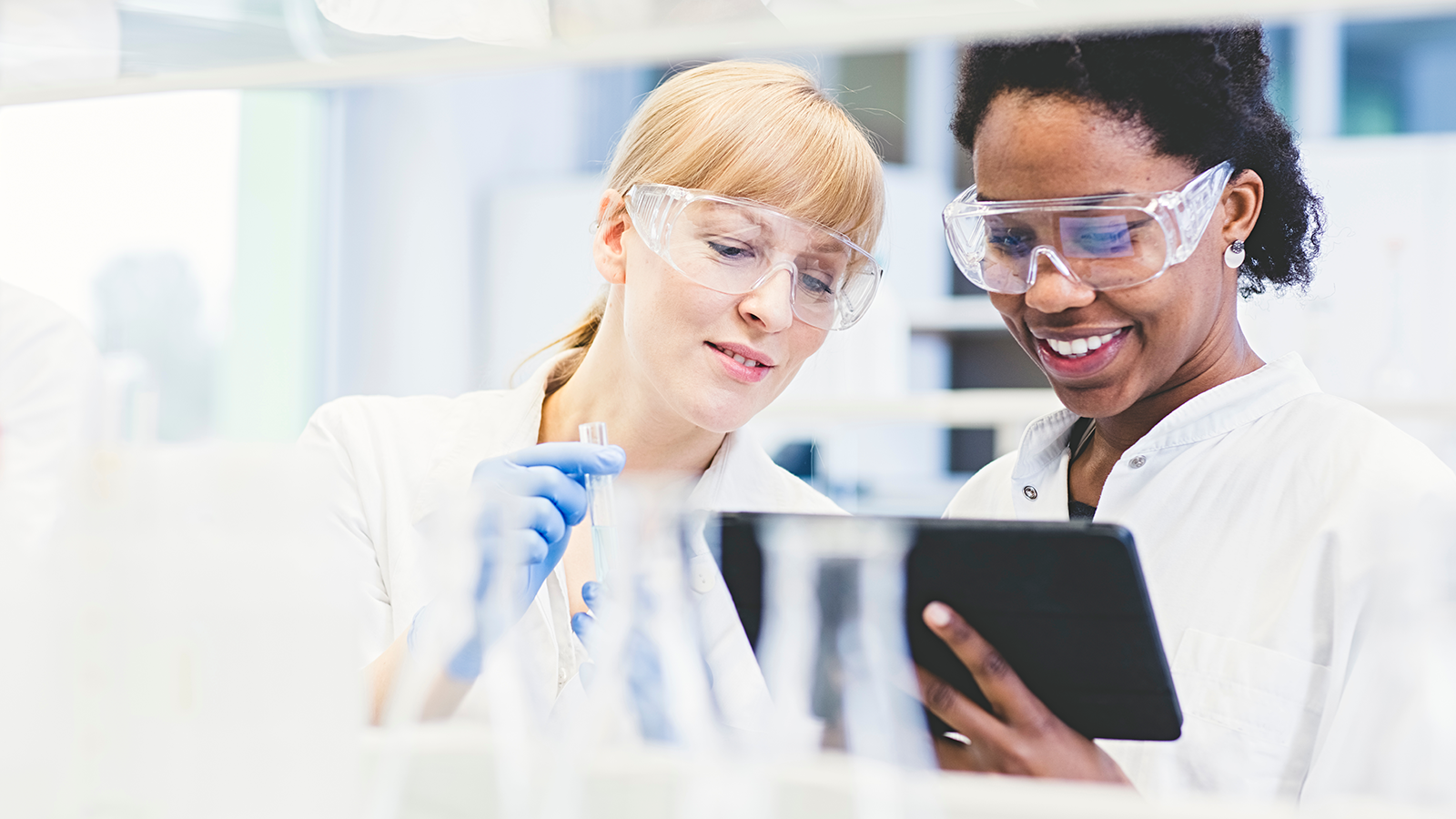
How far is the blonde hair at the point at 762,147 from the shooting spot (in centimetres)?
138

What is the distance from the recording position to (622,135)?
160 cm

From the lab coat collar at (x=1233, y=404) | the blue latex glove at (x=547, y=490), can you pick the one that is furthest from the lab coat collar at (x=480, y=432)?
the lab coat collar at (x=1233, y=404)

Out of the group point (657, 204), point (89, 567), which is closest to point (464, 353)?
point (657, 204)

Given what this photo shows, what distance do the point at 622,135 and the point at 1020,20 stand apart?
3.39 feet

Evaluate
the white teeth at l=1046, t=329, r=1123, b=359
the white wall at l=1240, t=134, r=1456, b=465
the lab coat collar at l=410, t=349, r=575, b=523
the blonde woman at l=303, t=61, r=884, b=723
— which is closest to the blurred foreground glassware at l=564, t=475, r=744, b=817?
the blonde woman at l=303, t=61, r=884, b=723

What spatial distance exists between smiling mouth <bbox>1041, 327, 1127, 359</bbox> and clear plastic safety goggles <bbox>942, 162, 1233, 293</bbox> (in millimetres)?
65

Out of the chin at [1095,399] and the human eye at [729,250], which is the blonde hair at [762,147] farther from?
the chin at [1095,399]

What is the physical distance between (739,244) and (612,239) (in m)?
0.27

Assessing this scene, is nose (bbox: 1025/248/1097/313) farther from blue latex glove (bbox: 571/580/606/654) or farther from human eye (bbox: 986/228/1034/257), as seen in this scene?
blue latex glove (bbox: 571/580/606/654)

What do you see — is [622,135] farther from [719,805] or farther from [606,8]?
[719,805]

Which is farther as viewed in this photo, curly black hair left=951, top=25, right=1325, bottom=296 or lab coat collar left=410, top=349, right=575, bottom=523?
lab coat collar left=410, top=349, right=575, bottom=523

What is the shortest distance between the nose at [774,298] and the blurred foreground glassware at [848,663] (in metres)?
0.67

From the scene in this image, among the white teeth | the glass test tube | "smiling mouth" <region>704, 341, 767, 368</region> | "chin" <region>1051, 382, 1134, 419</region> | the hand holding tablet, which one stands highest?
the white teeth

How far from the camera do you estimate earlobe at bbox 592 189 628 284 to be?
152cm
